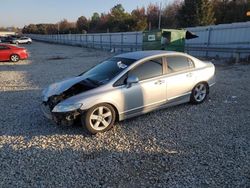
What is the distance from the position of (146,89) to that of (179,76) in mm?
1100

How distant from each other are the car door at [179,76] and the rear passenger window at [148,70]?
0.83ft

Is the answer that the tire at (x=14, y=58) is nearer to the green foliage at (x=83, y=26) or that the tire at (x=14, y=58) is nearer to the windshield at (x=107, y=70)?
the windshield at (x=107, y=70)

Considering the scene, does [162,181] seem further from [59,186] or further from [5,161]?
[5,161]

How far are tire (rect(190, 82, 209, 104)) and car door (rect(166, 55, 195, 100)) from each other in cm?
22

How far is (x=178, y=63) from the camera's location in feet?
22.2

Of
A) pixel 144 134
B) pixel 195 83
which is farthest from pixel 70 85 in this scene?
pixel 195 83

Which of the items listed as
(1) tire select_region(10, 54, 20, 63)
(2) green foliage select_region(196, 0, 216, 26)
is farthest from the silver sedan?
(2) green foliage select_region(196, 0, 216, 26)

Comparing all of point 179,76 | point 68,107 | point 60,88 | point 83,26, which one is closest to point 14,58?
point 60,88

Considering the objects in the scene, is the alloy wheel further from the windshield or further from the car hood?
the car hood

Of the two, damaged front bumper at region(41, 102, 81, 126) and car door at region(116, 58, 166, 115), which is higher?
car door at region(116, 58, 166, 115)

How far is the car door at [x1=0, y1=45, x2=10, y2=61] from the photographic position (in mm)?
20108

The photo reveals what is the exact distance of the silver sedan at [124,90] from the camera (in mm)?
5371

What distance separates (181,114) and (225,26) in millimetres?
16285

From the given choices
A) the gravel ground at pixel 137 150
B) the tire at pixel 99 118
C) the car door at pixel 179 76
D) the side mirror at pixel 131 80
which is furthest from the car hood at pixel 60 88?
the car door at pixel 179 76
